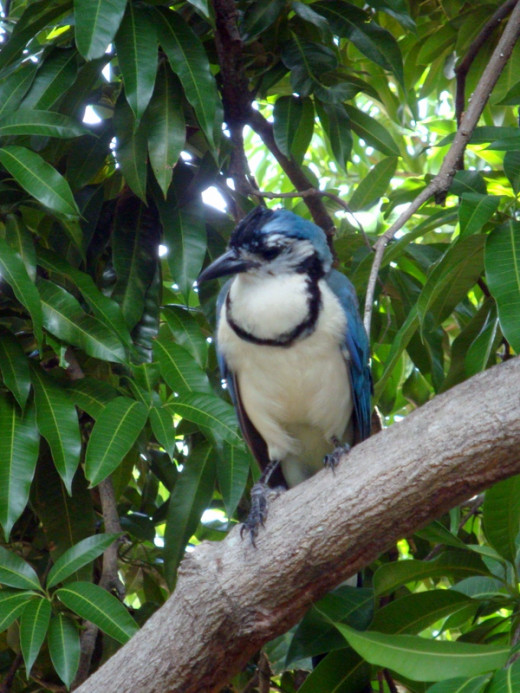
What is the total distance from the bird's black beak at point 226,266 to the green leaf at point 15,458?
789 mm

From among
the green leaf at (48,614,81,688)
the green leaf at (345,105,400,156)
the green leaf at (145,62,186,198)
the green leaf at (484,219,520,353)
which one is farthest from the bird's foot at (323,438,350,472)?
the green leaf at (345,105,400,156)

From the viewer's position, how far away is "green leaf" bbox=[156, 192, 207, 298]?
3.27 meters

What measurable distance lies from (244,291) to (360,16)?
121cm

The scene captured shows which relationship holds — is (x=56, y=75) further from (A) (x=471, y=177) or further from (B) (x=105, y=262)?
(A) (x=471, y=177)

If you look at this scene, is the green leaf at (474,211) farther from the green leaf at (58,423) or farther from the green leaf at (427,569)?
the green leaf at (58,423)

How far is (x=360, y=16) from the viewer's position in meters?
3.61

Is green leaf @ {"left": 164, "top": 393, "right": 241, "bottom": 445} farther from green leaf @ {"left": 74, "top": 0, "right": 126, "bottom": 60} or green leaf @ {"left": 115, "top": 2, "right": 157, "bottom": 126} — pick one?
green leaf @ {"left": 74, "top": 0, "right": 126, "bottom": 60}

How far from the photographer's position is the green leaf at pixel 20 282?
285cm

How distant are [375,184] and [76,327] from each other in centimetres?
148

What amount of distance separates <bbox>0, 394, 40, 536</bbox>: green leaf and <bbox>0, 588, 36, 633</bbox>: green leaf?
0.03m

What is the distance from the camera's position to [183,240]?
3.36m

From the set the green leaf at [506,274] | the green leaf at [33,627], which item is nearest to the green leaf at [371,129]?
the green leaf at [506,274]

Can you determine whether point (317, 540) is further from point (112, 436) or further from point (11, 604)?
point (11, 604)

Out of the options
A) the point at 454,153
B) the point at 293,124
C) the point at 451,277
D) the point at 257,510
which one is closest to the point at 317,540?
the point at 257,510
